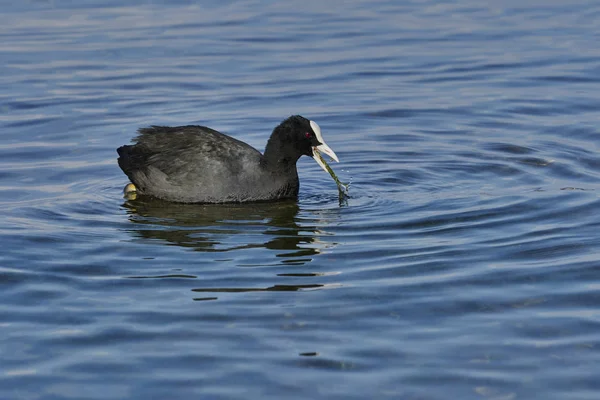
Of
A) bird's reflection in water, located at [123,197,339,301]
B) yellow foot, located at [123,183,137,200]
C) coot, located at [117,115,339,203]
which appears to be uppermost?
coot, located at [117,115,339,203]

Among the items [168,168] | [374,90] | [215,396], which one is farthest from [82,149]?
[215,396]

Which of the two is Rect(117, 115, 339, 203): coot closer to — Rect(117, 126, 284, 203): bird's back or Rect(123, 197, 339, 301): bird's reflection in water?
Rect(117, 126, 284, 203): bird's back

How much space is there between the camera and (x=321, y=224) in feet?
29.4

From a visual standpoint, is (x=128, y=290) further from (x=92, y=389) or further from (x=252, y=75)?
(x=252, y=75)

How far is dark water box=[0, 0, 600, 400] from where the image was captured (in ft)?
18.9

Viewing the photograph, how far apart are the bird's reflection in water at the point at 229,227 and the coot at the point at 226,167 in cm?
12

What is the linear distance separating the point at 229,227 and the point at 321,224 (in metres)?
0.76

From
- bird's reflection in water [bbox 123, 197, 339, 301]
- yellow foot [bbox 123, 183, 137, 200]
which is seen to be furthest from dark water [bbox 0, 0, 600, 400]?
yellow foot [bbox 123, 183, 137, 200]

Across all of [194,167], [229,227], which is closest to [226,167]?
[194,167]

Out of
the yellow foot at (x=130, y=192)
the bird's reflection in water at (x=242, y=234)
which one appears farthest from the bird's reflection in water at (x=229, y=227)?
the yellow foot at (x=130, y=192)

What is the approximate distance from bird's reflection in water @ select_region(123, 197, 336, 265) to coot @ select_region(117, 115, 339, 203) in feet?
0.39

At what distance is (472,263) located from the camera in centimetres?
750

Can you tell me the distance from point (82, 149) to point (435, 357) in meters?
7.06

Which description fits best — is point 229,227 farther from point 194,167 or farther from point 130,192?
point 130,192
